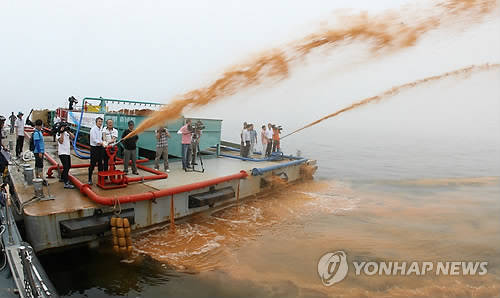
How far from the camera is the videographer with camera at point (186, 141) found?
1016 centimetres

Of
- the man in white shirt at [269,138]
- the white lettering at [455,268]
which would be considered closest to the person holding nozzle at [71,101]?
the man in white shirt at [269,138]

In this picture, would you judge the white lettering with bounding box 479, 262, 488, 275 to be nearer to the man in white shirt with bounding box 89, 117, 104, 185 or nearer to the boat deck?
the boat deck

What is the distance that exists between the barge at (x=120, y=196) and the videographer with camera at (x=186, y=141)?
1.20ft

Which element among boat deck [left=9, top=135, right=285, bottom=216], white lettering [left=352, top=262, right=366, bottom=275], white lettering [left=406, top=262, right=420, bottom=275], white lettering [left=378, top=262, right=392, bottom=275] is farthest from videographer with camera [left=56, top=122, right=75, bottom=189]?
white lettering [left=406, top=262, right=420, bottom=275]

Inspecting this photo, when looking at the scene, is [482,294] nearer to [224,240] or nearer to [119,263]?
[224,240]

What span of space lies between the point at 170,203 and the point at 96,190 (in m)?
1.81

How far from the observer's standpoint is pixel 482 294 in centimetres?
552

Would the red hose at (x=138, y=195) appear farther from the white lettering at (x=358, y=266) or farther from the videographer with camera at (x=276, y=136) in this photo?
the videographer with camera at (x=276, y=136)

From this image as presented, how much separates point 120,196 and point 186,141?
3605 mm

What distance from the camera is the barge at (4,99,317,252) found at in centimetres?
599

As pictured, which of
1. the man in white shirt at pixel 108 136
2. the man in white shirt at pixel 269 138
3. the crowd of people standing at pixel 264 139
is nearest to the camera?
the man in white shirt at pixel 108 136

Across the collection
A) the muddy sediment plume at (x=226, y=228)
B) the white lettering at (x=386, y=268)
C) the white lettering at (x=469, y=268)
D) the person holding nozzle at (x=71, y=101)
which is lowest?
the white lettering at (x=469, y=268)

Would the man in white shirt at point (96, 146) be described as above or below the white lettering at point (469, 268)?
above

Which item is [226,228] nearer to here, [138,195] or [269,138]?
[138,195]
